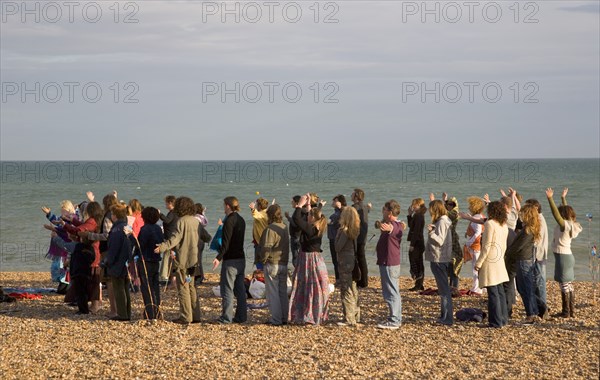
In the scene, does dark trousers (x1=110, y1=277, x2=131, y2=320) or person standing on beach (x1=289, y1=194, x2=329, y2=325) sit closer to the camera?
person standing on beach (x1=289, y1=194, x2=329, y2=325)

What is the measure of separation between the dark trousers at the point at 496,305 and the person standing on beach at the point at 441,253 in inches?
20.3

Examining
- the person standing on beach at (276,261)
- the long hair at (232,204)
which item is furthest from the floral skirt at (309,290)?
the long hair at (232,204)

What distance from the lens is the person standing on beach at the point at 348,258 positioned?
1028cm

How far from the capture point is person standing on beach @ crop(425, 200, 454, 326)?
34.2 ft

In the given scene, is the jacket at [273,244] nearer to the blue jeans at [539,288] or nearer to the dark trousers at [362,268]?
the dark trousers at [362,268]

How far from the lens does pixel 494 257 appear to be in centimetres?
1012

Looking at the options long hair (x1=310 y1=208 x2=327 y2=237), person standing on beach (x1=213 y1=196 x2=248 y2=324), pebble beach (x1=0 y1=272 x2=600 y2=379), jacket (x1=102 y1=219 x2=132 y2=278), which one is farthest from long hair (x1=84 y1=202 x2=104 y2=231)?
long hair (x1=310 y1=208 x2=327 y2=237)

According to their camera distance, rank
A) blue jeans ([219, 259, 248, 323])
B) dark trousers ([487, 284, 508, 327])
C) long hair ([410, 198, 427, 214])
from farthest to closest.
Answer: long hair ([410, 198, 427, 214]), blue jeans ([219, 259, 248, 323]), dark trousers ([487, 284, 508, 327])

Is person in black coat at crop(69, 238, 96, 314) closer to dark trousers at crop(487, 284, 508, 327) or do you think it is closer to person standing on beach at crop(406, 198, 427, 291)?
person standing on beach at crop(406, 198, 427, 291)

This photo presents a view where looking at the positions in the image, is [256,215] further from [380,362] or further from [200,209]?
[380,362]

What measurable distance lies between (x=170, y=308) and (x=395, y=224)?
3.73 metres

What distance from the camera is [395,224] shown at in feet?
34.0

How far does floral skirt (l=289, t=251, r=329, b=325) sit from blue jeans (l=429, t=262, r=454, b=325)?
1392 millimetres

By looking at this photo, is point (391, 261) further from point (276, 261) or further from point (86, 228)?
point (86, 228)
